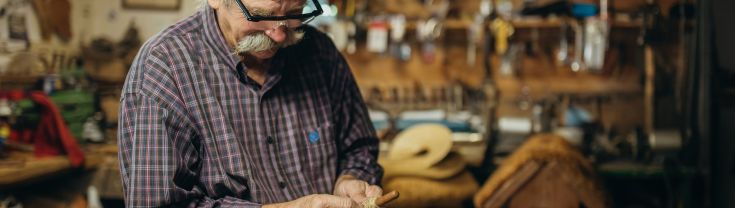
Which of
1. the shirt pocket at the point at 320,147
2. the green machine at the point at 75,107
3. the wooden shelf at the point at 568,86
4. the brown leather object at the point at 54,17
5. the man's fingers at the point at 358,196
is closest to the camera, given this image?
the man's fingers at the point at 358,196

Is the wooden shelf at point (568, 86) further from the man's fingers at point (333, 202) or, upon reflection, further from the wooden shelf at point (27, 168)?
the man's fingers at point (333, 202)

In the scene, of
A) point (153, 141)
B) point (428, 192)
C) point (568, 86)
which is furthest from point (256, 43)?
point (568, 86)

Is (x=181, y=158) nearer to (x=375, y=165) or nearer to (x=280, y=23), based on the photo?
(x=280, y=23)

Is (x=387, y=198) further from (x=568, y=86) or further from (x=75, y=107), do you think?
(x=568, y=86)

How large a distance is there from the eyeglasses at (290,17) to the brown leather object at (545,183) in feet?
5.45

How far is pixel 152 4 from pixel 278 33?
13.0 feet

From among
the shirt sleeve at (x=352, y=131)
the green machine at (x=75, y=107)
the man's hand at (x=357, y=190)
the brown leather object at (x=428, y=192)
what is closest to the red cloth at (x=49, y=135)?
the green machine at (x=75, y=107)

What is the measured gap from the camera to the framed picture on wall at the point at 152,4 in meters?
6.23

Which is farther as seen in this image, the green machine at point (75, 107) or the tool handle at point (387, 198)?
the green machine at point (75, 107)

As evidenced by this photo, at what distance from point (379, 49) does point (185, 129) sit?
150 inches

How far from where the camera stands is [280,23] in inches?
99.7

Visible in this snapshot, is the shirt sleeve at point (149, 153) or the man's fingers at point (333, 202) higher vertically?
the shirt sleeve at point (149, 153)

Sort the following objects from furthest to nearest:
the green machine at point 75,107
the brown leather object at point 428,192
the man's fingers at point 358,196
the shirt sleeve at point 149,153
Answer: the green machine at point 75,107
the brown leather object at point 428,192
the man's fingers at point 358,196
the shirt sleeve at point 149,153

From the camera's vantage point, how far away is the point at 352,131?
3.02 metres
